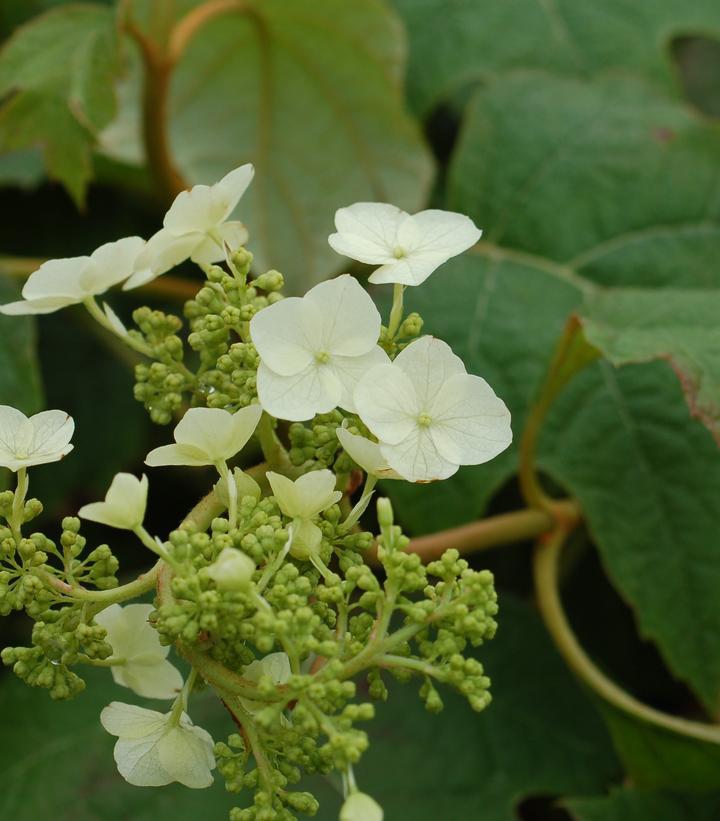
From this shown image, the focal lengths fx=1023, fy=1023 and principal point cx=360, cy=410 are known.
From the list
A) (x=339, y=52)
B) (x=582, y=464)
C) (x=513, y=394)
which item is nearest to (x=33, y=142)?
(x=339, y=52)

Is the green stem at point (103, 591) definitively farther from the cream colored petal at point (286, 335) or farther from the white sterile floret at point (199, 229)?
the white sterile floret at point (199, 229)

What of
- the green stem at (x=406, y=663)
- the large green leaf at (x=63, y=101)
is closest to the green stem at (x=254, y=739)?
the green stem at (x=406, y=663)

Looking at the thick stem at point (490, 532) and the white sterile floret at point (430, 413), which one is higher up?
the white sterile floret at point (430, 413)

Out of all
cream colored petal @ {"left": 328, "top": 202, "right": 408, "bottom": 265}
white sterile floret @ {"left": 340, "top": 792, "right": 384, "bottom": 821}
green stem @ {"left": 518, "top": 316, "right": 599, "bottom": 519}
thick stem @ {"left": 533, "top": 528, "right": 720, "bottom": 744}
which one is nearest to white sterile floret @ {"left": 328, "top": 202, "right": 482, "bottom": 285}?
cream colored petal @ {"left": 328, "top": 202, "right": 408, "bottom": 265}

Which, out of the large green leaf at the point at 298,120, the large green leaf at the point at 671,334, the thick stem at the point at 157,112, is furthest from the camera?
the large green leaf at the point at 298,120

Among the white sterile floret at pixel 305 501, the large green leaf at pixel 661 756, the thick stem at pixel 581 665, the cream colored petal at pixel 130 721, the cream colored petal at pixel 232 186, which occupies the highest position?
the cream colored petal at pixel 232 186

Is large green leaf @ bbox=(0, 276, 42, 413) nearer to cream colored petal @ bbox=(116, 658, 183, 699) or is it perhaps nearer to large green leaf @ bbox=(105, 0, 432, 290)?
large green leaf @ bbox=(105, 0, 432, 290)

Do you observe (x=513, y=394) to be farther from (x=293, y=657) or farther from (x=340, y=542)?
(x=293, y=657)
